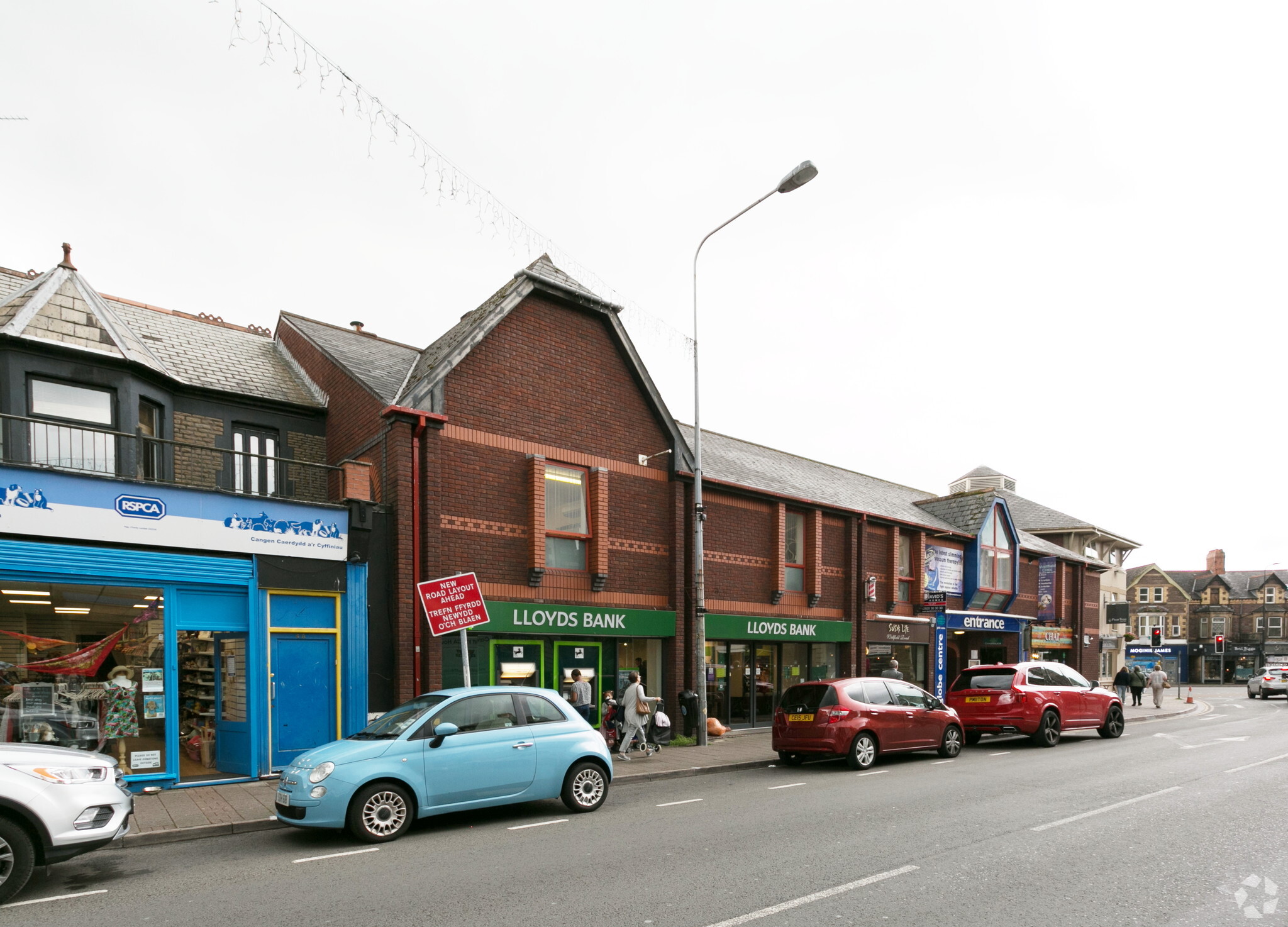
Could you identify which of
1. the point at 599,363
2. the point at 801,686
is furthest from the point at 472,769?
the point at 599,363

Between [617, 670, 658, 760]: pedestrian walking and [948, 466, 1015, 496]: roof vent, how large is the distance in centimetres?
3125

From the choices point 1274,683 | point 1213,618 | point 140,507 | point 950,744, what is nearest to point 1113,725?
point 950,744

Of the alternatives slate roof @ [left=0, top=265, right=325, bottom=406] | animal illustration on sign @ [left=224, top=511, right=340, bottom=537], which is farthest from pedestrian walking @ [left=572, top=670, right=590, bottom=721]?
slate roof @ [left=0, top=265, right=325, bottom=406]

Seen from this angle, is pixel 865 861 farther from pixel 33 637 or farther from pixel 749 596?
pixel 749 596

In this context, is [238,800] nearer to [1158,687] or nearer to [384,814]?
[384,814]

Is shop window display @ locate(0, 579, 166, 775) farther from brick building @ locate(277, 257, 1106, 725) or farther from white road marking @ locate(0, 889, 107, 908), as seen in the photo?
white road marking @ locate(0, 889, 107, 908)

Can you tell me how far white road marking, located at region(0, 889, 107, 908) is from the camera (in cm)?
670

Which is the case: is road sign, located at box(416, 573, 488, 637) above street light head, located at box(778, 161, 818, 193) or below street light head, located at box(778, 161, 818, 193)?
below

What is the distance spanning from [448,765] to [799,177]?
1058cm

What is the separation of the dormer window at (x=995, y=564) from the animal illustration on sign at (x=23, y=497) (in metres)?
24.6

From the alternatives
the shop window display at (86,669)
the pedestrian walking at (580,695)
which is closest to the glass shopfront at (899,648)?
the pedestrian walking at (580,695)

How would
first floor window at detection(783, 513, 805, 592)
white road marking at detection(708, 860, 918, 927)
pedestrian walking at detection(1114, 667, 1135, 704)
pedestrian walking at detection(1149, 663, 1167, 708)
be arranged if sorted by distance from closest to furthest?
1. white road marking at detection(708, 860, 918, 927)
2. first floor window at detection(783, 513, 805, 592)
3. pedestrian walking at detection(1149, 663, 1167, 708)
4. pedestrian walking at detection(1114, 667, 1135, 704)

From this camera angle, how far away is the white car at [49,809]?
6.75 m

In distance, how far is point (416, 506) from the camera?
1420cm
